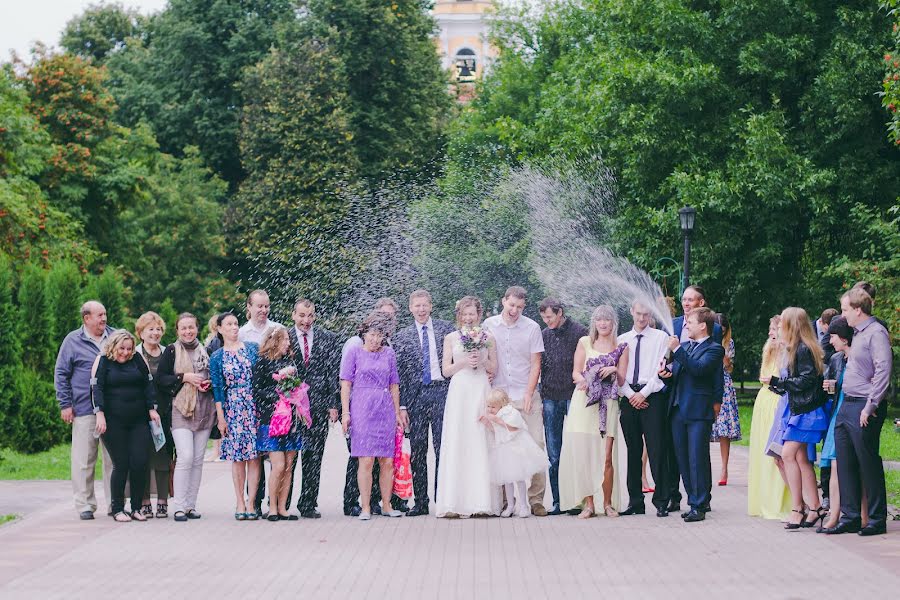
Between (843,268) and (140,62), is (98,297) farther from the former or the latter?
(140,62)

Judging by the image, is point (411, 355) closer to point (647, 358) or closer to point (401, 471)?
point (401, 471)

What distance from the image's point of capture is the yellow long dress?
42.4ft

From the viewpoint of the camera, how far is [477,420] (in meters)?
13.3

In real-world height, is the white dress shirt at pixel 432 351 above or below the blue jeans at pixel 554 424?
above

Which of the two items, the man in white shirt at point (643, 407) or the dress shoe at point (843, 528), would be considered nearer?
the dress shoe at point (843, 528)

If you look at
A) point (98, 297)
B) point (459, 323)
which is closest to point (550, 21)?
point (98, 297)

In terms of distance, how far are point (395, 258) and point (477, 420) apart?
70.4ft

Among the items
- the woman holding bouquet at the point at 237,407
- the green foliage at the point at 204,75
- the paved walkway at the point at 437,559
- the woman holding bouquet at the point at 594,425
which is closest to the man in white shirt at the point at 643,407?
the woman holding bouquet at the point at 594,425

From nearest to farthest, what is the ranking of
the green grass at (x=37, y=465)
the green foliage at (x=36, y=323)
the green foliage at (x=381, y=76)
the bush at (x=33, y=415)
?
the green grass at (x=37, y=465), the bush at (x=33, y=415), the green foliage at (x=36, y=323), the green foliage at (x=381, y=76)

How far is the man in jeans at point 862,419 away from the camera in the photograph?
11445mm

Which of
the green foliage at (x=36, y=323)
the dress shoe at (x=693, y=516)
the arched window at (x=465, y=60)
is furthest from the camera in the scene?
the arched window at (x=465, y=60)

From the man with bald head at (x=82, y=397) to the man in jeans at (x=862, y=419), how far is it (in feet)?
23.6

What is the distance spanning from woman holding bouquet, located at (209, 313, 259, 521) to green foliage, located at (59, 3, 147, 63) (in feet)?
158

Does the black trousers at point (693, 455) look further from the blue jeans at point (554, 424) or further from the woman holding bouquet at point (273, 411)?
the woman holding bouquet at point (273, 411)
